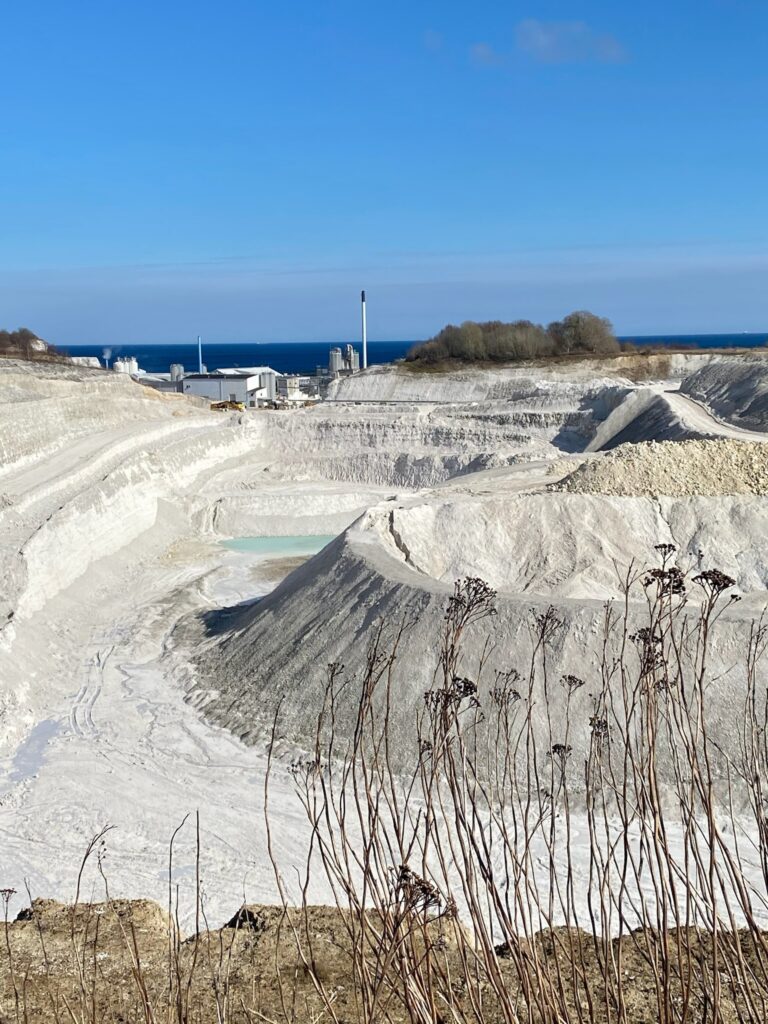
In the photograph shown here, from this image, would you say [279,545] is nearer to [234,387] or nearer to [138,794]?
[138,794]

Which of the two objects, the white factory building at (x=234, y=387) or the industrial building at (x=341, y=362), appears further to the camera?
the industrial building at (x=341, y=362)

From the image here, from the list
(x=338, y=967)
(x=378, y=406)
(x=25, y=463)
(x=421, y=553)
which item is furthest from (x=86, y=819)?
(x=378, y=406)

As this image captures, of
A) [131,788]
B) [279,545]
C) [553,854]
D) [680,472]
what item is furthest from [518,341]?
[553,854]

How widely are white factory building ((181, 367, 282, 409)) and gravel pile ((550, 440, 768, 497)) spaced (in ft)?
141

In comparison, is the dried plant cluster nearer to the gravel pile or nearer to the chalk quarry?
the chalk quarry

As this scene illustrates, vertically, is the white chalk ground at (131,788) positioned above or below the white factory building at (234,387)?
below

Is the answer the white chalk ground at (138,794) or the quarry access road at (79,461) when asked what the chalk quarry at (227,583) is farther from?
the quarry access road at (79,461)

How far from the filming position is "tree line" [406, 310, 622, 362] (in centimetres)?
7462

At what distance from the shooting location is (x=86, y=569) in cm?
2923

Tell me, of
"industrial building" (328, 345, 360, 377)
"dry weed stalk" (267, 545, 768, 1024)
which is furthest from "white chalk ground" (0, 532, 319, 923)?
"industrial building" (328, 345, 360, 377)

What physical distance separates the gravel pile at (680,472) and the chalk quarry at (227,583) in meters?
0.08

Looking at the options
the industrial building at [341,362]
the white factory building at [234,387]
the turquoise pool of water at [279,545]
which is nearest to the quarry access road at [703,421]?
the turquoise pool of water at [279,545]

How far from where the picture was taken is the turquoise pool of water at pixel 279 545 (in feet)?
115

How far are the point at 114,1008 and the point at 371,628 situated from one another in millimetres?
10798
